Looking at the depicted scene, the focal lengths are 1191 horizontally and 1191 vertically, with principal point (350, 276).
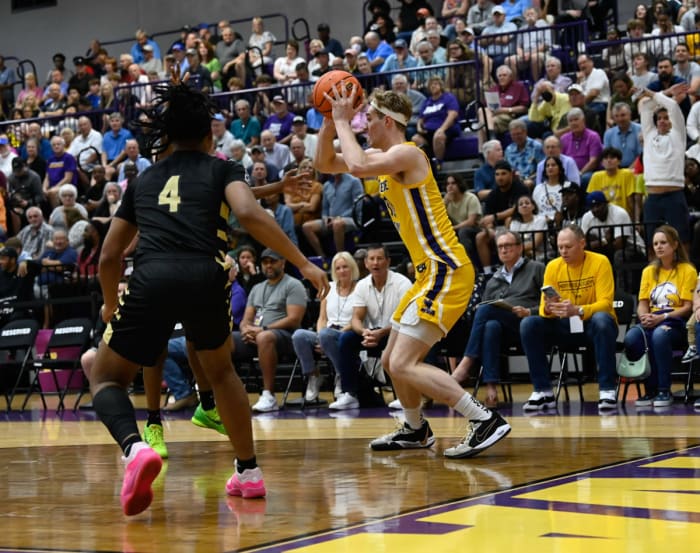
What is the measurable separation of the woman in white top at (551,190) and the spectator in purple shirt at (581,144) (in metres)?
0.90

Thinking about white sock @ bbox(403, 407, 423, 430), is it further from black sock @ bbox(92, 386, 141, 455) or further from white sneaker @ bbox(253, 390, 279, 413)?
white sneaker @ bbox(253, 390, 279, 413)

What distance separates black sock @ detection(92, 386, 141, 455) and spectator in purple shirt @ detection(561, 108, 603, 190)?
30.5 ft

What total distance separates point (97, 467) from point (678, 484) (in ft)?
10.6

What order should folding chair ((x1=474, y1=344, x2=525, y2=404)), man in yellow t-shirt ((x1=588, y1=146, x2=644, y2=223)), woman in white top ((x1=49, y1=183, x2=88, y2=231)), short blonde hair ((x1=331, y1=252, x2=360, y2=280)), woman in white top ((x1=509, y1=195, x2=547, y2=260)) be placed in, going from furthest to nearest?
woman in white top ((x1=49, y1=183, x2=88, y2=231)) → man in yellow t-shirt ((x1=588, y1=146, x2=644, y2=223)) → woman in white top ((x1=509, y1=195, x2=547, y2=260)) → short blonde hair ((x1=331, y1=252, x2=360, y2=280)) → folding chair ((x1=474, y1=344, x2=525, y2=404))

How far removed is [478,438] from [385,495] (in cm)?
141

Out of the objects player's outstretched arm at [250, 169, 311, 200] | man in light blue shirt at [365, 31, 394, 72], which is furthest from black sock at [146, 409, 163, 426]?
man in light blue shirt at [365, 31, 394, 72]

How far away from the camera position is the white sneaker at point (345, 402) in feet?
34.4

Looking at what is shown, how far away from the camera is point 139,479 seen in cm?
461

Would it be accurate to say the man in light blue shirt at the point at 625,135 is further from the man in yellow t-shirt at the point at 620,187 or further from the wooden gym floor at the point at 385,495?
the wooden gym floor at the point at 385,495

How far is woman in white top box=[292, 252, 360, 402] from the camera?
10844mm

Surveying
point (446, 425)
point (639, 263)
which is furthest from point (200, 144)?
point (639, 263)

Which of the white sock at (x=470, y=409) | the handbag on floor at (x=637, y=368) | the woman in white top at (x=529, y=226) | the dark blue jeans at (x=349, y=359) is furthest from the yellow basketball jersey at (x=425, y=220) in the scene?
the woman in white top at (x=529, y=226)

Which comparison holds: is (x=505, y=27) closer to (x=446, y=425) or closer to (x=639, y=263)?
(x=639, y=263)

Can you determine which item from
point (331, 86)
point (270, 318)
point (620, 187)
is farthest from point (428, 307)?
point (620, 187)
